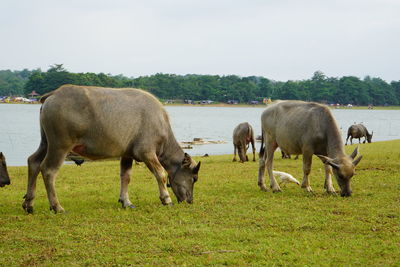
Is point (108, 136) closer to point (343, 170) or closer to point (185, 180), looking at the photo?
point (185, 180)

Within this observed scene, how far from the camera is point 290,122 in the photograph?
12.0m

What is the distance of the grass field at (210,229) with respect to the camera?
6.22 metres

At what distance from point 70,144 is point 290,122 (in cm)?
542

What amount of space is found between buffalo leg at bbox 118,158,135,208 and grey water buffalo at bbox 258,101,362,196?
352 cm

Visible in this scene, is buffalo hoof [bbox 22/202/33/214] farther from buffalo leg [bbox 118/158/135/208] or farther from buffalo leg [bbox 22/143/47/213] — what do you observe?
buffalo leg [bbox 118/158/135/208]

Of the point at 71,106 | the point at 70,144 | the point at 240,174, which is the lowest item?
the point at 240,174

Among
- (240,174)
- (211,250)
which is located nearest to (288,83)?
(240,174)

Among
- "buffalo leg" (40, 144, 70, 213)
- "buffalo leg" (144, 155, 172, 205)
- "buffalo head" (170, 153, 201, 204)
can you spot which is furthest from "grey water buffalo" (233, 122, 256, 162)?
"buffalo leg" (40, 144, 70, 213)

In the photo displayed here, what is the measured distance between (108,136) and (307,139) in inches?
185

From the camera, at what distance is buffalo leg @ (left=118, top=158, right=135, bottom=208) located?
9.91m

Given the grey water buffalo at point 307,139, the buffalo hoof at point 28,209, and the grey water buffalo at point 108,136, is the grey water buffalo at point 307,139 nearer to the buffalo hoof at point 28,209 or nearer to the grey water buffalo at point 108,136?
the grey water buffalo at point 108,136

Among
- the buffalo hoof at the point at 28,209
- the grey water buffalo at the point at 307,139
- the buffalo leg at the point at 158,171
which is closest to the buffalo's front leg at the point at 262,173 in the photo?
the grey water buffalo at the point at 307,139

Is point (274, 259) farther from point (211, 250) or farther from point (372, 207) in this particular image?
point (372, 207)

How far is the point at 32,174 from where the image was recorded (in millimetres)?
9281
